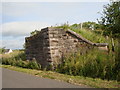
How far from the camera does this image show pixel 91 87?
19.1 ft

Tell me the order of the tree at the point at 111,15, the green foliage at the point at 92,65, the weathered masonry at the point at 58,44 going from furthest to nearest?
the tree at the point at 111,15 < the weathered masonry at the point at 58,44 < the green foliage at the point at 92,65

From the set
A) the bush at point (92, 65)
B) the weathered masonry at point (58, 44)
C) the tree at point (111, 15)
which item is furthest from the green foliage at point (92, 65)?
the tree at point (111, 15)

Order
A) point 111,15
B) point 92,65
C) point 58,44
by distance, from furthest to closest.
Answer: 1. point 111,15
2. point 58,44
3. point 92,65

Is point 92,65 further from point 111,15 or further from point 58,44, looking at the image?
point 111,15

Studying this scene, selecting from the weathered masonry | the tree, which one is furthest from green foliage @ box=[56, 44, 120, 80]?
the tree

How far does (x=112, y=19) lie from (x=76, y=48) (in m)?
10.3

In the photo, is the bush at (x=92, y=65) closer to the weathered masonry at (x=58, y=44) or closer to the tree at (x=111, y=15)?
the weathered masonry at (x=58, y=44)

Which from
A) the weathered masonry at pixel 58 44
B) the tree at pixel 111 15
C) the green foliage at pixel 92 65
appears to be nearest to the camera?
the green foliage at pixel 92 65

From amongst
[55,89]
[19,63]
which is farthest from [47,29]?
[55,89]

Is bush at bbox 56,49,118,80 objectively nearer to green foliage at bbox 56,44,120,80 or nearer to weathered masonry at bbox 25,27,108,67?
green foliage at bbox 56,44,120,80

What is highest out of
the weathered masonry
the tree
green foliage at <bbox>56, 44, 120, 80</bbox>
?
the tree

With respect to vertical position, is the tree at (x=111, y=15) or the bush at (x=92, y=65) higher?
the tree at (x=111, y=15)

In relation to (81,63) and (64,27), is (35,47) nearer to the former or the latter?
(64,27)

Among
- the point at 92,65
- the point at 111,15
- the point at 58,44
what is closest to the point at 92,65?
the point at 92,65
